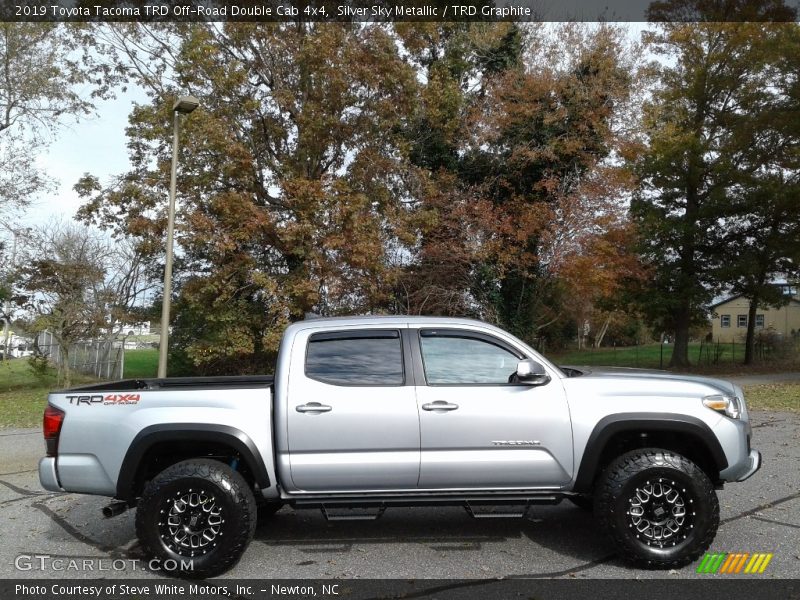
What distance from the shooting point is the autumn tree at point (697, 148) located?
2912cm

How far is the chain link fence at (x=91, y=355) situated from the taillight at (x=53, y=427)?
78.4 feet

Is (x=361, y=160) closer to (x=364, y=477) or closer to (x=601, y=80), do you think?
(x=601, y=80)

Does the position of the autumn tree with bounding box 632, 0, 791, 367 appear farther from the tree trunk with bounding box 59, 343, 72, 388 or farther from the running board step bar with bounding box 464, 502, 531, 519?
the running board step bar with bounding box 464, 502, 531, 519

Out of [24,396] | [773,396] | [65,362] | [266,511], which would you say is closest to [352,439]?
[266,511]

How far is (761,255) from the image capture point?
31.7 metres

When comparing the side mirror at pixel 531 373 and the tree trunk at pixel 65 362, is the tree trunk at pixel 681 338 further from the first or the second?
the side mirror at pixel 531 373

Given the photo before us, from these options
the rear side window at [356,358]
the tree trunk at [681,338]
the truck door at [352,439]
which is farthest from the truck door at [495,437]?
the tree trunk at [681,338]

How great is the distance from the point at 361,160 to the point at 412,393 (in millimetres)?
17582

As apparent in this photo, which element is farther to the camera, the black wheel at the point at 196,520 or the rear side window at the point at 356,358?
the rear side window at the point at 356,358

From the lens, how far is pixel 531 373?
16.5 feet

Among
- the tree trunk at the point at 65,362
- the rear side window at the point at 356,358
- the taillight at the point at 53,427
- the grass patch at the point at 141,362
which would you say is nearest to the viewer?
the taillight at the point at 53,427

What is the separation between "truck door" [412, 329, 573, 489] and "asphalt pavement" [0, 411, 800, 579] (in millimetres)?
643

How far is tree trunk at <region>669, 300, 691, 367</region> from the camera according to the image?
32.3 m

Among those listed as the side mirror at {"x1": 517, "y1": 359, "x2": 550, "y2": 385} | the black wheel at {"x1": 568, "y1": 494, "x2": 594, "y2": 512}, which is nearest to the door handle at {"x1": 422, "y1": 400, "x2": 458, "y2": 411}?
the side mirror at {"x1": 517, "y1": 359, "x2": 550, "y2": 385}
